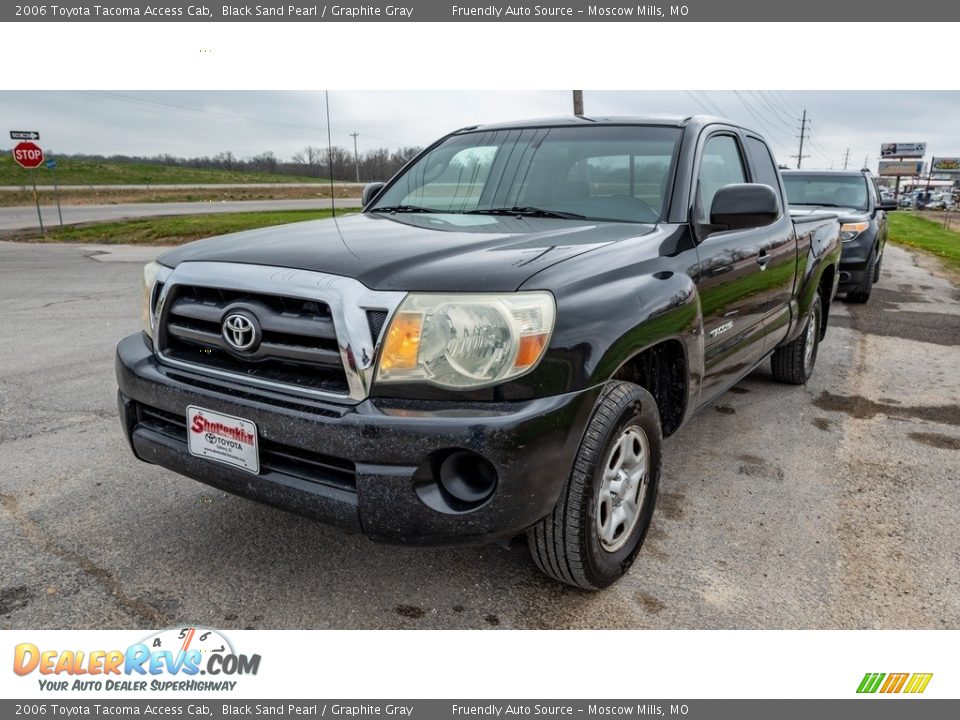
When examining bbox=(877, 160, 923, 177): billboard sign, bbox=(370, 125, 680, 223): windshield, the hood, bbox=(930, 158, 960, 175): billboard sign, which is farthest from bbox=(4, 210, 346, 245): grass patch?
bbox=(930, 158, 960, 175): billboard sign

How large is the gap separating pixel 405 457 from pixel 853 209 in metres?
9.80

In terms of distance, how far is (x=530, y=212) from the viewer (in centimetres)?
324

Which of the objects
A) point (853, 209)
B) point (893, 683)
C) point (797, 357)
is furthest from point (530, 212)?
point (853, 209)

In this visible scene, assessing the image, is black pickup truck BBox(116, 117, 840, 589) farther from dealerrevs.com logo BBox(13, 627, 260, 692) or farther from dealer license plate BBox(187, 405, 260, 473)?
dealerrevs.com logo BBox(13, 627, 260, 692)

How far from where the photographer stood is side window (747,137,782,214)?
4.33 m

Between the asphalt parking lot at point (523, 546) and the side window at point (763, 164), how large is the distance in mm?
1458

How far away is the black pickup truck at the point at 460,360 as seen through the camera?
210 cm

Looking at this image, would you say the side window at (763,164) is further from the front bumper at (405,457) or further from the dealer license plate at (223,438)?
the dealer license plate at (223,438)

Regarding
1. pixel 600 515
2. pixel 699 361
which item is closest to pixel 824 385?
pixel 699 361

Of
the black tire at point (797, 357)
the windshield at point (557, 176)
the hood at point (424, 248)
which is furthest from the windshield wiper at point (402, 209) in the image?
the black tire at point (797, 357)

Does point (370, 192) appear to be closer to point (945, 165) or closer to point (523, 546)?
point (523, 546)

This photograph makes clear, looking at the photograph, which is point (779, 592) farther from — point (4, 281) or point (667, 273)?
Answer: point (4, 281)

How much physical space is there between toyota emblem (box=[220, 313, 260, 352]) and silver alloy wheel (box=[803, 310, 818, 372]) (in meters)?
4.13

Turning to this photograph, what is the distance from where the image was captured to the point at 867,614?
2.49 m
